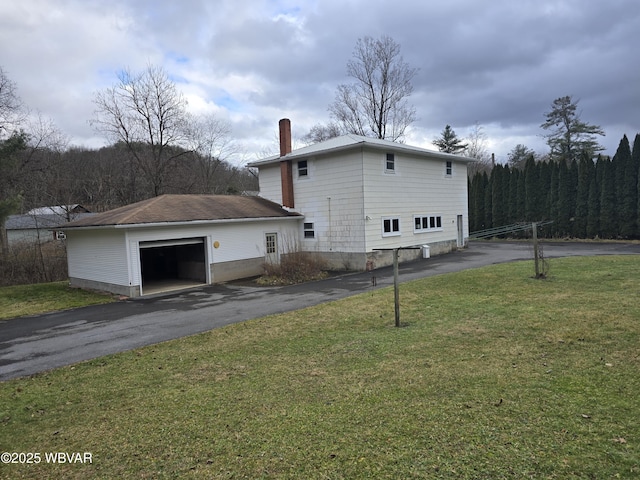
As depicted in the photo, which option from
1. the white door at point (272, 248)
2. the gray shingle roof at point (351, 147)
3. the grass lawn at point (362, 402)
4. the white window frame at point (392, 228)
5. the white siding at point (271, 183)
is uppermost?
the gray shingle roof at point (351, 147)

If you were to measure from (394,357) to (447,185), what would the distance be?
741 inches

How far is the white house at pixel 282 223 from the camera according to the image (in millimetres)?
15297

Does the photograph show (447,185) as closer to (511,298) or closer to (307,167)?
(307,167)

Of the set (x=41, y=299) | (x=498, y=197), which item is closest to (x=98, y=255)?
(x=41, y=299)

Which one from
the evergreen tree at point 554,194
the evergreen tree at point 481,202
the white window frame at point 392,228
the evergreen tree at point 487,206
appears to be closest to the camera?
Answer: the white window frame at point 392,228

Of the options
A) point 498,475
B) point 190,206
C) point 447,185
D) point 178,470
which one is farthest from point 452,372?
point 447,185

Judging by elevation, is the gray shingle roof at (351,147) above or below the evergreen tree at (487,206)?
above

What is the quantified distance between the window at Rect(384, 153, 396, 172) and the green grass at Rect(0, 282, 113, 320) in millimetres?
12816

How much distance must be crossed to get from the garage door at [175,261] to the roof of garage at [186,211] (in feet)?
3.28

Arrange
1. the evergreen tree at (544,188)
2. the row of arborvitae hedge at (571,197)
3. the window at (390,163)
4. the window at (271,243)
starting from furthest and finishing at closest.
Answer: the evergreen tree at (544,188) < the row of arborvitae hedge at (571,197) < the window at (271,243) < the window at (390,163)

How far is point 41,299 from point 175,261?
590 centimetres

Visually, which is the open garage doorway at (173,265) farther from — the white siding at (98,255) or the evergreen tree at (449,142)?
the evergreen tree at (449,142)

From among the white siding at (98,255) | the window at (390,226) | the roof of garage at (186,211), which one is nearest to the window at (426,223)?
the window at (390,226)

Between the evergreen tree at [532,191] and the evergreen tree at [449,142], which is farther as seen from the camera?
the evergreen tree at [449,142]
